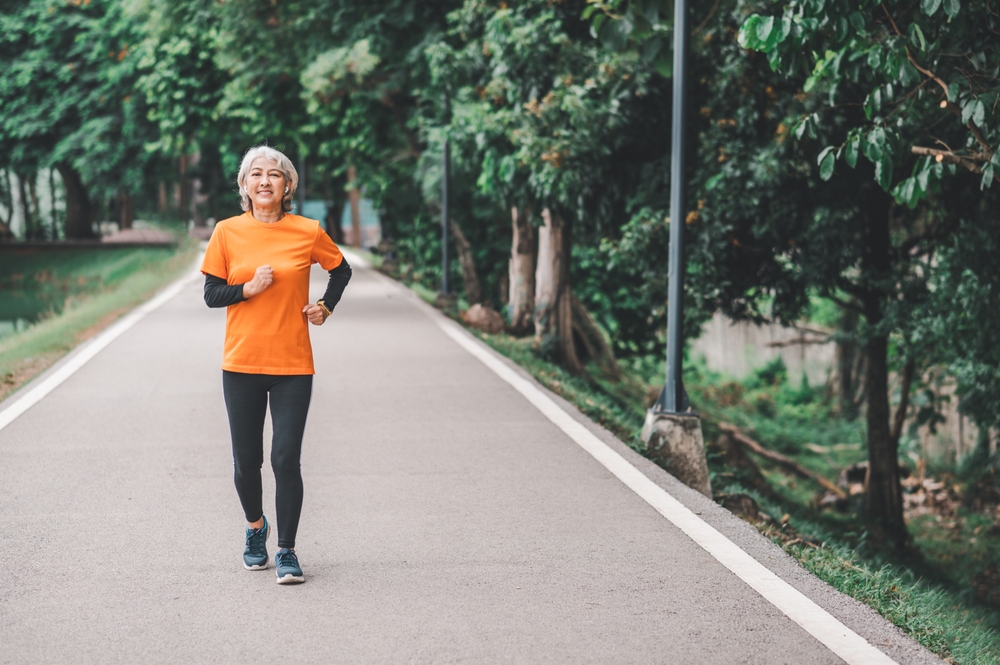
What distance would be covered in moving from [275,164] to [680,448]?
13.4ft

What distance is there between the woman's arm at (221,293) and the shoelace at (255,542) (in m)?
1.01

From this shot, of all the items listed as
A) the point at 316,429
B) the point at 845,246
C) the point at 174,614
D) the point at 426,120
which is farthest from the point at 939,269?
the point at 426,120

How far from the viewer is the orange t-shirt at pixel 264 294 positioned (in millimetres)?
4523

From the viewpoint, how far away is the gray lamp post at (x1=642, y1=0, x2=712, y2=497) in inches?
299

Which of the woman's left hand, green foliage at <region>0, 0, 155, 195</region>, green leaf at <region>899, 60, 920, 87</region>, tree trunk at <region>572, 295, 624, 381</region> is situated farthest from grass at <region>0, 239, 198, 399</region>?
tree trunk at <region>572, 295, 624, 381</region>

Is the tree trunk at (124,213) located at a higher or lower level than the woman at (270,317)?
lower

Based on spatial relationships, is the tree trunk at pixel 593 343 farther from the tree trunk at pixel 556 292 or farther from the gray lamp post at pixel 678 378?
the gray lamp post at pixel 678 378

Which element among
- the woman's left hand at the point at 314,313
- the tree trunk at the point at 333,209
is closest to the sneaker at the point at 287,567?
the woman's left hand at the point at 314,313

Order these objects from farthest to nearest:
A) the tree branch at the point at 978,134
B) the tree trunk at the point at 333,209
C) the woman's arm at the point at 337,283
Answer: the tree trunk at the point at 333,209
the tree branch at the point at 978,134
the woman's arm at the point at 337,283

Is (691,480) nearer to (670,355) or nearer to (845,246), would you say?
(670,355)

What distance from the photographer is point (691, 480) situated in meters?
7.51

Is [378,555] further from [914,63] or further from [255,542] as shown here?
[914,63]

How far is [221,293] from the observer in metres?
4.47

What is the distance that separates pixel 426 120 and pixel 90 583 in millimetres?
15577
